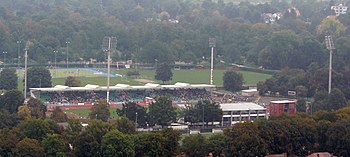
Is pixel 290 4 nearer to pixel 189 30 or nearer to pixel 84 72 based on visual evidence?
pixel 189 30

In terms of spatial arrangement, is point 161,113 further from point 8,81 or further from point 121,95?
point 8,81

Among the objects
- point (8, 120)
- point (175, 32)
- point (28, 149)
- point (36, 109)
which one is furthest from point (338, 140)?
point (175, 32)

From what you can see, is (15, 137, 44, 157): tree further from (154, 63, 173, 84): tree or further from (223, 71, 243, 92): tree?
(154, 63, 173, 84): tree

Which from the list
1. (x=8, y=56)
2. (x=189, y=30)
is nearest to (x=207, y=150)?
(x=8, y=56)

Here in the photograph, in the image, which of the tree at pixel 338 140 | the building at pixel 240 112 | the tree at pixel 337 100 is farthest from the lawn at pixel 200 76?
the tree at pixel 338 140

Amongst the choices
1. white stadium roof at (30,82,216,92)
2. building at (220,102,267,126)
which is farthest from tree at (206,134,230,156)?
white stadium roof at (30,82,216,92)
